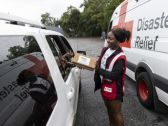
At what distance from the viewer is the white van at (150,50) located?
429 cm

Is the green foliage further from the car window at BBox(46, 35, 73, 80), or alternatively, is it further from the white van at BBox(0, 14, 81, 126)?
the white van at BBox(0, 14, 81, 126)

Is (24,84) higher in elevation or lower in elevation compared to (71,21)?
higher

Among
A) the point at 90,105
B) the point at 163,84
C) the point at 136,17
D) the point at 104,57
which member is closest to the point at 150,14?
the point at 136,17

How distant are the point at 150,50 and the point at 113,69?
1.63m

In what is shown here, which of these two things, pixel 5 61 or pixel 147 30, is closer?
pixel 5 61

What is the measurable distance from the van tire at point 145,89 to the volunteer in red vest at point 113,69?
1385mm

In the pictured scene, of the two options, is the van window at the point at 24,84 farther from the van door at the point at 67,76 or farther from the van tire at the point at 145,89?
the van tire at the point at 145,89

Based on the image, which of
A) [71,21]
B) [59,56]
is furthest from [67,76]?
[71,21]

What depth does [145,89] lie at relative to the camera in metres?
5.36

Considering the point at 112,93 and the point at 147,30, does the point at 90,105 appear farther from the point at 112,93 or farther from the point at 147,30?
the point at 112,93

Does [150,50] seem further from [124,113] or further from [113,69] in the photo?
[113,69]

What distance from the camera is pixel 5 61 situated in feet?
6.70

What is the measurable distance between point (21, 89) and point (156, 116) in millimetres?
3620

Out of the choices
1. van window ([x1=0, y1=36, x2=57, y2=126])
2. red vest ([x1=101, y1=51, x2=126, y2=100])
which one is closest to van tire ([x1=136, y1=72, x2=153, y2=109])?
red vest ([x1=101, y1=51, x2=126, y2=100])
